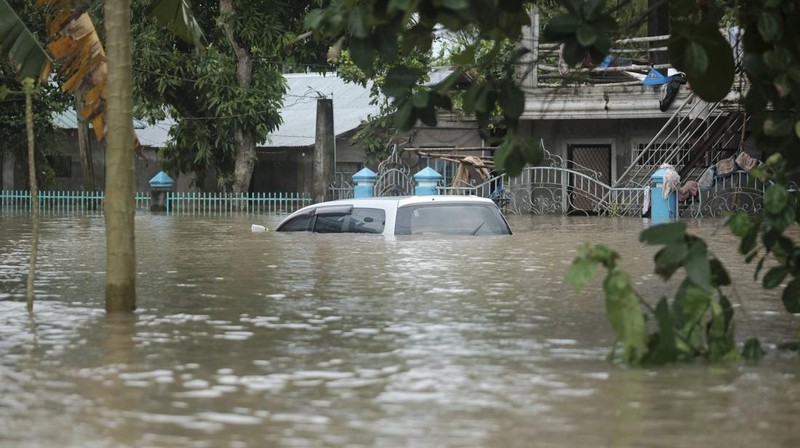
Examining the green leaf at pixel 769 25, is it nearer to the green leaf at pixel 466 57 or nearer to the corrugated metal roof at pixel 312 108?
the green leaf at pixel 466 57

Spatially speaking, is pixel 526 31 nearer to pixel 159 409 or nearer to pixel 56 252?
pixel 56 252

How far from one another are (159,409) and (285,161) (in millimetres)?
37152

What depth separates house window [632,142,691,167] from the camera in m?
29.8

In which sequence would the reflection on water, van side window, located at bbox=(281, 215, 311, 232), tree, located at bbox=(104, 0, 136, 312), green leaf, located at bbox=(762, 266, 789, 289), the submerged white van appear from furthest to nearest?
van side window, located at bbox=(281, 215, 311, 232) → the submerged white van → tree, located at bbox=(104, 0, 136, 312) → green leaf, located at bbox=(762, 266, 789, 289) → the reflection on water

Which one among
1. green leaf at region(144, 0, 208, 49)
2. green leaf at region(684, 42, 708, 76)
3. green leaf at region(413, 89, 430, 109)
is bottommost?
green leaf at region(413, 89, 430, 109)

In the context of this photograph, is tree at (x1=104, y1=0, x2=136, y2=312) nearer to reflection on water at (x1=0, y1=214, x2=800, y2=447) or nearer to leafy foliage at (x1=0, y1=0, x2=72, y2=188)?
reflection on water at (x1=0, y1=214, x2=800, y2=447)

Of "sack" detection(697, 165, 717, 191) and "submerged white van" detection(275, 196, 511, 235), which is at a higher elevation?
"sack" detection(697, 165, 717, 191)

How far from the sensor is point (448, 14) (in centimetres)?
727

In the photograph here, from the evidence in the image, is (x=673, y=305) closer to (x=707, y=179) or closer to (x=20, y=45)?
(x=20, y=45)

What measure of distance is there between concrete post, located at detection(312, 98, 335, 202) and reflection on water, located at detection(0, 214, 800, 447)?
2086 centimetres

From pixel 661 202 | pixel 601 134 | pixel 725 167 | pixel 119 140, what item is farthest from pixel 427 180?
pixel 119 140

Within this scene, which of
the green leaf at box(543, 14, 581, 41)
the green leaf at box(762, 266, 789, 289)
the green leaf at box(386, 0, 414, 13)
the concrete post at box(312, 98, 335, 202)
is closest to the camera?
the green leaf at box(386, 0, 414, 13)

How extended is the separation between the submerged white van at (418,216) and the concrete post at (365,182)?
13.2m

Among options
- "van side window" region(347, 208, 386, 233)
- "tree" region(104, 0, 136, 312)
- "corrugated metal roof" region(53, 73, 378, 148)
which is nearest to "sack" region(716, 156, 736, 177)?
"van side window" region(347, 208, 386, 233)
